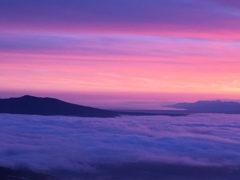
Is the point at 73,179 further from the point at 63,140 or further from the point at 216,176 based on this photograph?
the point at 63,140

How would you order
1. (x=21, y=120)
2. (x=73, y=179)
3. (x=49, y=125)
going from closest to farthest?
(x=73, y=179) < (x=49, y=125) < (x=21, y=120)

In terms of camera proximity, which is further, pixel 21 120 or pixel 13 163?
pixel 21 120

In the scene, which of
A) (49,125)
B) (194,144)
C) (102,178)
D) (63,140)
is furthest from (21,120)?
(102,178)

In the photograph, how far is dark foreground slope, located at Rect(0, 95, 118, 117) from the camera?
10988cm

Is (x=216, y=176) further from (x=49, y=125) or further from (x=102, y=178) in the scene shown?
(x=49, y=125)

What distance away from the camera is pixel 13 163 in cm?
4834

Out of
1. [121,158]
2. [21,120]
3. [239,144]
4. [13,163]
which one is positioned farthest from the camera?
[21,120]

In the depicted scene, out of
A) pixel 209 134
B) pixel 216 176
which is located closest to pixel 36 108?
pixel 209 134

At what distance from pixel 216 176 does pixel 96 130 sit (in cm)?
3316

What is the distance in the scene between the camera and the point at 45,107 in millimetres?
111812

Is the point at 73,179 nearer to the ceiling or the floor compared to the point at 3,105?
nearer to the floor

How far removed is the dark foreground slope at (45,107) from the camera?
360 feet

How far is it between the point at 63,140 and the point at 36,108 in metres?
45.7

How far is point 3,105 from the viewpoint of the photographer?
110688 millimetres
